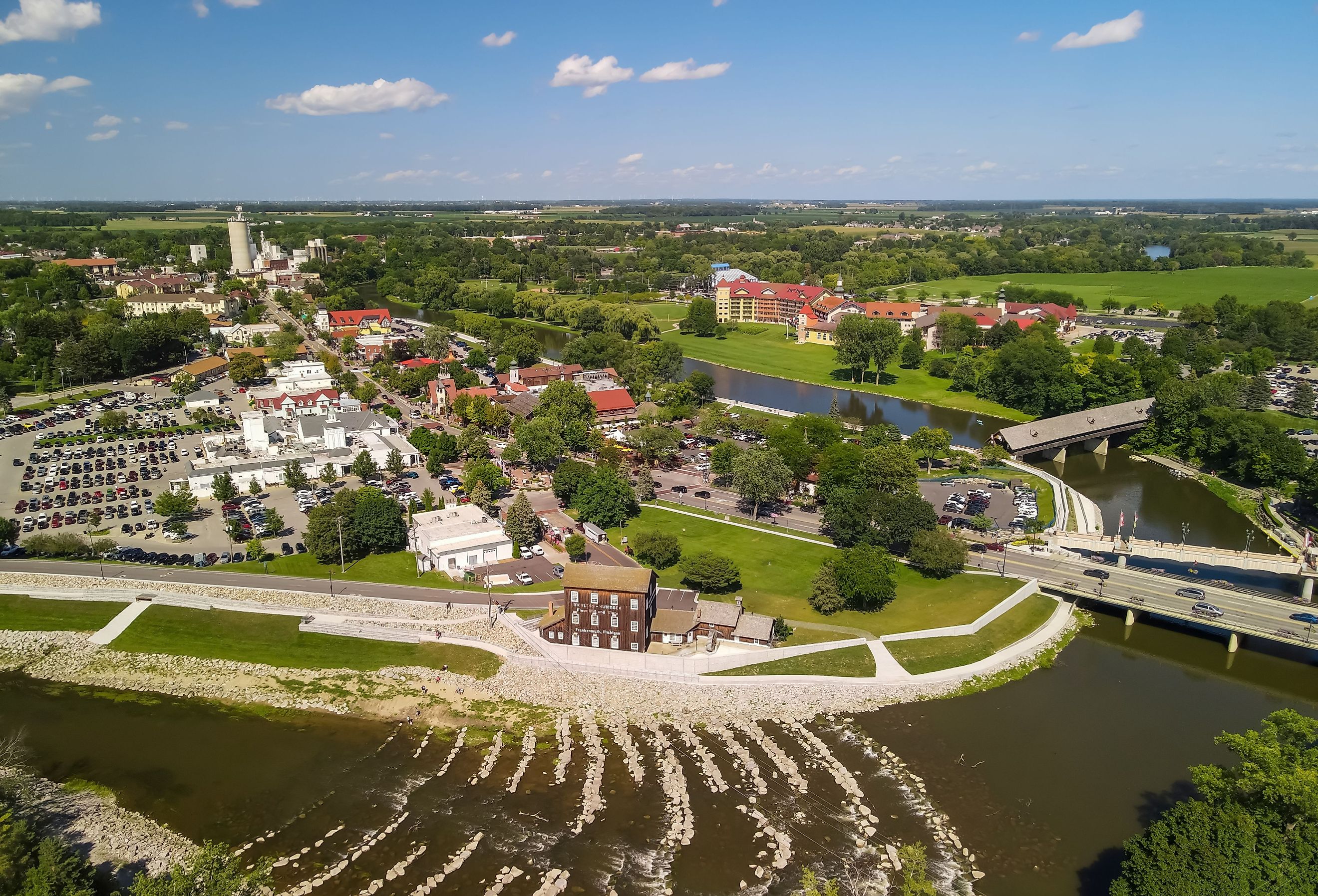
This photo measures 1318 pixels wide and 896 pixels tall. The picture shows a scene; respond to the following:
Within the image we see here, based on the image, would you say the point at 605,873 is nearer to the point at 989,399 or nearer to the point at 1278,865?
the point at 1278,865

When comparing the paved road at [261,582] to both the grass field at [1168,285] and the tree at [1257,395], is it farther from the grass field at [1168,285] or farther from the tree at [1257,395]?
the grass field at [1168,285]

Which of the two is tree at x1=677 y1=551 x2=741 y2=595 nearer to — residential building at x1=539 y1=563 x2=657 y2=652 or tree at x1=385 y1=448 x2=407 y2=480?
residential building at x1=539 y1=563 x2=657 y2=652

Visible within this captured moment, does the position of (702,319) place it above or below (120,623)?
above

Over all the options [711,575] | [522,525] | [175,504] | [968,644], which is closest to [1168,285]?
[968,644]

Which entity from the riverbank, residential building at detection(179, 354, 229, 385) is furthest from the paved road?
residential building at detection(179, 354, 229, 385)

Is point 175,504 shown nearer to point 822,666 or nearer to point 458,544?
point 458,544

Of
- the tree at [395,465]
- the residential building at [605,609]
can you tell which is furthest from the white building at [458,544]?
the tree at [395,465]

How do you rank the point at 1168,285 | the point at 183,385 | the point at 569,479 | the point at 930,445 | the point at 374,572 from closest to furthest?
the point at 374,572
the point at 569,479
the point at 930,445
the point at 183,385
the point at 1168,285
